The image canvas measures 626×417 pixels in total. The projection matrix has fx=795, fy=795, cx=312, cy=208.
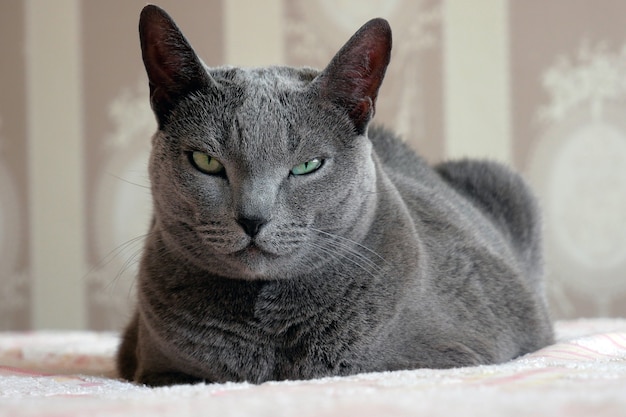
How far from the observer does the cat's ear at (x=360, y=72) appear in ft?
3.62

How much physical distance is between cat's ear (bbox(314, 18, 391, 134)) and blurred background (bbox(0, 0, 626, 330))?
→ 128 centimetres

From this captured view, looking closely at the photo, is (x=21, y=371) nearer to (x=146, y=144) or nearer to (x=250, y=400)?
(x=250, y=400)

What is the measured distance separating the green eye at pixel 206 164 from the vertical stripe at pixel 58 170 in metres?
1.63

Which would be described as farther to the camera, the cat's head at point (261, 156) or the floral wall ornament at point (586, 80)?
the floral wall ornament at point (586, 80)

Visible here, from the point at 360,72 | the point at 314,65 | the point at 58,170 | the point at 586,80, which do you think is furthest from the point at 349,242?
the point at 58,170

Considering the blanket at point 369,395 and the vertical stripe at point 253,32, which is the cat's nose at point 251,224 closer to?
the blanket at point 369,395

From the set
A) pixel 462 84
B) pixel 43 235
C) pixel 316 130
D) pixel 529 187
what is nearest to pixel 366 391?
pixel 316 130

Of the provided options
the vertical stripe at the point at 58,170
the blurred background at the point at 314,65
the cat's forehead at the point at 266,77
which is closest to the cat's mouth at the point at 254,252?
the cat's forehead at the point at 266,77

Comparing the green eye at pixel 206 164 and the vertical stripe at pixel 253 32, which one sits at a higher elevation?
the vertical stripe at pixel 253 32

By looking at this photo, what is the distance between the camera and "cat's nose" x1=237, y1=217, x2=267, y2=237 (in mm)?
987

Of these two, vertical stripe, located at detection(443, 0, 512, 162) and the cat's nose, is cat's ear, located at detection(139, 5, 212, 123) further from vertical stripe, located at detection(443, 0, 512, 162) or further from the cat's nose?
vertical stripe, located at detection(443, 0, 512, 162)

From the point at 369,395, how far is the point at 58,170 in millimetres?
2067

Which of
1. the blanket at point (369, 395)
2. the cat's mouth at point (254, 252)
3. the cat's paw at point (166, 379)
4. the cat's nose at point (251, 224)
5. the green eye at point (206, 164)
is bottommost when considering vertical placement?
the cat's paw at point (166, 379)

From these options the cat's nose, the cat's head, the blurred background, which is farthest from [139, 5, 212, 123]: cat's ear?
the blurred background
